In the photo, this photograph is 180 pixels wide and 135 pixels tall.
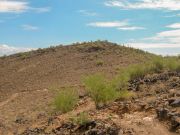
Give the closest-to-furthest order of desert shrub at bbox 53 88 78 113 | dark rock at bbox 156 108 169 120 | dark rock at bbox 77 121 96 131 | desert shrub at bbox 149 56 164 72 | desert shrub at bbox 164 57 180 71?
dark rock at bbox 156 108 169 120, dark rock at bbox 77 121 96 131, desert shrub at bbox 53 88 78 113, desert shrub at bbox 164 57 180 71, desert shrub at bbox 149 56 164 72

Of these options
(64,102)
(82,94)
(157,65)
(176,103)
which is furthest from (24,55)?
(176,103)

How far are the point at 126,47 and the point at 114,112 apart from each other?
36041mm

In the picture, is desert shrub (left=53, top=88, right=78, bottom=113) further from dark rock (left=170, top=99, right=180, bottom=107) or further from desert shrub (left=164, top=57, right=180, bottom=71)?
desert shrub (left=164, top=57, right=180, bottom=71)

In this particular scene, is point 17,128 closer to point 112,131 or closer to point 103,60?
point 112,131

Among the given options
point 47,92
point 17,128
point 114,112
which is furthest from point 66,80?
point 114,112

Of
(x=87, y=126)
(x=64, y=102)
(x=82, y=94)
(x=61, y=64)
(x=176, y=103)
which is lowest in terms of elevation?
(x=87, y=126)

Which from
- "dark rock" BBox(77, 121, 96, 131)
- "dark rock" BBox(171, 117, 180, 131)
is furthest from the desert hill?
"dark rock" BBox(171, 117, 180, 131)

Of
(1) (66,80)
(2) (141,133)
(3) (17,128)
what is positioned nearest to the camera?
(2) (141,133)

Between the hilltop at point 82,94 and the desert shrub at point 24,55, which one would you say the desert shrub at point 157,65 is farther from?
the desert shrub at point 24,55

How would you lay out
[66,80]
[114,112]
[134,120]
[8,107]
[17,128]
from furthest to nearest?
[66,80] < [8,107] < [17,128] < [114,112] < [134,120]

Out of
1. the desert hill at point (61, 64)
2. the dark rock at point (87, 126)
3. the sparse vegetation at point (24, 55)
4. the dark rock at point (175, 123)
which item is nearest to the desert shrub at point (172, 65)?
the desert hill at point (61, 64)

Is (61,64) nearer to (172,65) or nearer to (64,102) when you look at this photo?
(172,65)

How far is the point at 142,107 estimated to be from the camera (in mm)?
18031

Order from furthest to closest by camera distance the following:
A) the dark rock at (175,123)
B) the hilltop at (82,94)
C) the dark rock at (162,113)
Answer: the hilltop at (82,94) < the dark rock at (162,113) < the dark rock at (175,123)
